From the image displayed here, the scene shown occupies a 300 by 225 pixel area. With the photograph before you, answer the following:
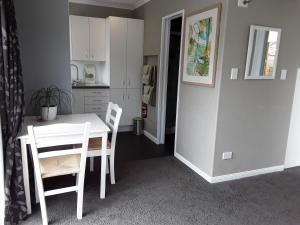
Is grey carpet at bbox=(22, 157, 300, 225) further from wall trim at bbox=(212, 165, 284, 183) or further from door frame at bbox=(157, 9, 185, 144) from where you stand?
door frame at bbox=(157, 9, 185, 144)

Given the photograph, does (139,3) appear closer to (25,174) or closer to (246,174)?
(246,174)

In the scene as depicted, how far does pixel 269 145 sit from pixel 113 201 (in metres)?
2.05

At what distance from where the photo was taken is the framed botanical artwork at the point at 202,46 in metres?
2.61

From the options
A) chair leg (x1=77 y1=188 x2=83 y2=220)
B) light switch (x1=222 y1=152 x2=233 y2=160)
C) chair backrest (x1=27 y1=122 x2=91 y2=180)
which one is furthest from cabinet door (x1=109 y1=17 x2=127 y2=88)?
chair leg (x1=77 y1=188 x2=83 y2=220)

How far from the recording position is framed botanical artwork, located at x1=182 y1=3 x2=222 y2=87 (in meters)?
A: 2.61

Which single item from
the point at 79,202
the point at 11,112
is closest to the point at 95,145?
the point at 79,202

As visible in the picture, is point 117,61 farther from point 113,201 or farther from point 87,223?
point 87,223

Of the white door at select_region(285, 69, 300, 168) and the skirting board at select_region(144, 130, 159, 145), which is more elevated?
the white door at select_region(285, 69, 300, 168)

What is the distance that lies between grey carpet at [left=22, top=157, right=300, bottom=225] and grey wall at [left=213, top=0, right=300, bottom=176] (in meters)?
0.28

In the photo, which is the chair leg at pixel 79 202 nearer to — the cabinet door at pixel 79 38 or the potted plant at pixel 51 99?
the potted plant at pixel 51 99

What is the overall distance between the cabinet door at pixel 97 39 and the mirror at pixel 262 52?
2828 mm

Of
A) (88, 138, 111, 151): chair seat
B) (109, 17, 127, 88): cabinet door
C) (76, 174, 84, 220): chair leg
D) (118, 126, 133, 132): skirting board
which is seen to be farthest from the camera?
(118, 126, 133, 132): skirting board

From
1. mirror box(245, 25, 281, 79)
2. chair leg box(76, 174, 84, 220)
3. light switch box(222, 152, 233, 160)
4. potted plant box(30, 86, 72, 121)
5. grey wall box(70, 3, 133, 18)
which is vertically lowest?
chair leg box(76, 174, 84, 220)

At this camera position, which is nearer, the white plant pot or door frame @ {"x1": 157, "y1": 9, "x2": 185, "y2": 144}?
the white plant pot
